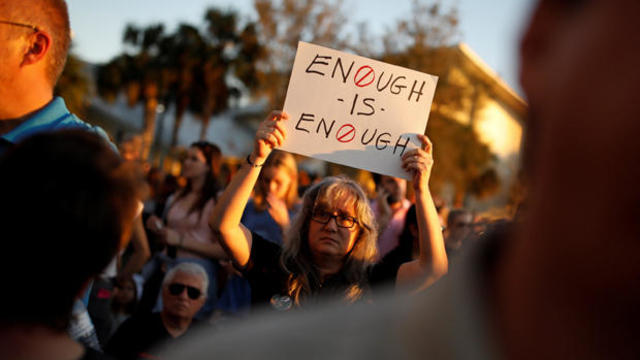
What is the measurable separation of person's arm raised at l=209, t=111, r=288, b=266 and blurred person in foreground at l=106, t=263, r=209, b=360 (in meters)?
0.98

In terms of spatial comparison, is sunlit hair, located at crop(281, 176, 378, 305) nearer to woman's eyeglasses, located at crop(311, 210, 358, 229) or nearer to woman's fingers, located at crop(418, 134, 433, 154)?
woman's eyeglasses, located at crop(311, 210, 358, 229)

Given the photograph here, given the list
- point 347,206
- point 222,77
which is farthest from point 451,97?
point 347,206

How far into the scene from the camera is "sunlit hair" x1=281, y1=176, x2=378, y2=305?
2.62 meters

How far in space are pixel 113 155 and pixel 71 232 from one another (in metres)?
0.20

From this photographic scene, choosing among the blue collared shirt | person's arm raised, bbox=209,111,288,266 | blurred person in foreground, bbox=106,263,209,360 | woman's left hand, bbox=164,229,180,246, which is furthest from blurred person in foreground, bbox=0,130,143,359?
woman's left hand, bbox=164,229,180,246

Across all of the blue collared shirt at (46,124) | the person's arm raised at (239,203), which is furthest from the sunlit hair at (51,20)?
the person's arm raised at (239,203)

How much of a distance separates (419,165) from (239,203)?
0.86 m

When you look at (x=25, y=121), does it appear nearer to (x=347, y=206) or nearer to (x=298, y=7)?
(x=347, y=206)

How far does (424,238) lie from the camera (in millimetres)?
2523

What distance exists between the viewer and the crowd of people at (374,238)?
1.52 feet

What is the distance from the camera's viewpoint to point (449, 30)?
→ 19.8 meters

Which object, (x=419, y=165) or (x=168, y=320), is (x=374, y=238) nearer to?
(x=419, y=165)

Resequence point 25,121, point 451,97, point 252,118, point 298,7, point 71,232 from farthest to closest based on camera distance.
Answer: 1. point 252,118
2. point 451,97
3. point 298,7
4. point 25,121
5. point 71,232

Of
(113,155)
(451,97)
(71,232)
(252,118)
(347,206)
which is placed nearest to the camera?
(71,232)
